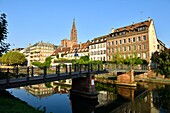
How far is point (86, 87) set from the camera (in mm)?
A: 27531

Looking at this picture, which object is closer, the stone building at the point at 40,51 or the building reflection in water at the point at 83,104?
the building reflection in water at the point at 83,104

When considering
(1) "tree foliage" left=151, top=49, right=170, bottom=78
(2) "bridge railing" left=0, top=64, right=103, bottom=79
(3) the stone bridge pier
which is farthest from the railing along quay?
(1) "tree foliage" left=151, top=49, right=170, bottom=78

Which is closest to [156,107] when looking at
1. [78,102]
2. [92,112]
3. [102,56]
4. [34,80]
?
[92,112]

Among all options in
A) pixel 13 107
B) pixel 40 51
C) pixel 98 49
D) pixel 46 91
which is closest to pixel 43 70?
pixel 13 107

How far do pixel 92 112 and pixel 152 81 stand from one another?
30721 mm

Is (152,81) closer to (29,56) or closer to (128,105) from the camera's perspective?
(128,105)

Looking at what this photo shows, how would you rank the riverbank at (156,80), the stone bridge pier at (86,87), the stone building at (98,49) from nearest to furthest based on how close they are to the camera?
the stone bridge pier at (86,87) < the riverbank at (156,80) < the stone building at (98,49)

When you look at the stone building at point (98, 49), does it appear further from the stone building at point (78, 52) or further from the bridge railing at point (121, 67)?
the bridge railing at point (121, 67)

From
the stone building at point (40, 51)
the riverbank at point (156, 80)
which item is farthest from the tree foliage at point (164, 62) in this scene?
the stone building at point (40, 51)

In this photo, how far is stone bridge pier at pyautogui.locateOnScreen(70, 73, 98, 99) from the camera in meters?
27.1

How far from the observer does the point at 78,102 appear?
25766 mm

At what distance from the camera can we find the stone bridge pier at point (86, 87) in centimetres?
2710

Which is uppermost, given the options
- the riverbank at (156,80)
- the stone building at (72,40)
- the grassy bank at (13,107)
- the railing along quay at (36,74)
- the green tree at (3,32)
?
the stone building at (72,40)

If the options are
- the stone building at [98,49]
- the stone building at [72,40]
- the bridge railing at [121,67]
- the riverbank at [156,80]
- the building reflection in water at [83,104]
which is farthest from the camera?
the stone building at [72,40]
